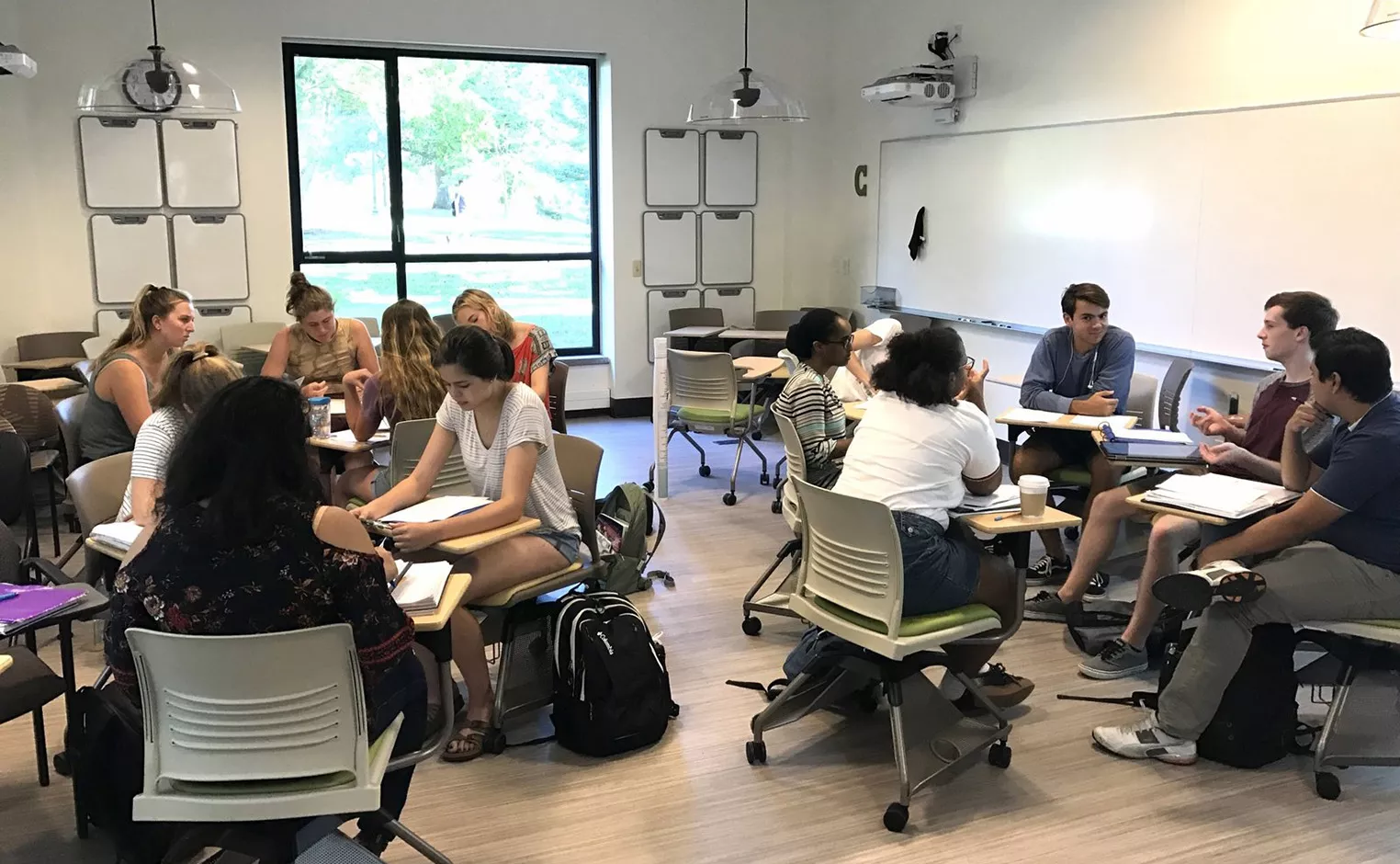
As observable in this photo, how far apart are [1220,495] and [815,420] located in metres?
1.30

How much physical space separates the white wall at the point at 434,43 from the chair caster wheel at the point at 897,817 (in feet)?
19.7

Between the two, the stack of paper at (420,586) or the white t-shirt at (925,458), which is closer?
the stack of paper at (420,586)

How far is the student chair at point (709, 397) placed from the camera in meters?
6.13

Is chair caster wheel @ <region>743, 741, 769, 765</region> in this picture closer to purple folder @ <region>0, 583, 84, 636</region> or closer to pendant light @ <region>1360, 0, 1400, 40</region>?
purple folder @ <region>0, 583, 84, 636</region>

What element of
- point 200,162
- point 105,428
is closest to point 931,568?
point 105,428

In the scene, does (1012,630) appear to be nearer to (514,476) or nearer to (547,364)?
(514,476)

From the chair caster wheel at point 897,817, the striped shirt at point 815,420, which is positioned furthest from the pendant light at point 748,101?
the chair caster wheel at point 897,817

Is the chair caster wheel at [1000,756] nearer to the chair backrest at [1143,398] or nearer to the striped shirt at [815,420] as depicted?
the striped shirt at [815,420]

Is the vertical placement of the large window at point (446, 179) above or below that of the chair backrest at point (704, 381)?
above

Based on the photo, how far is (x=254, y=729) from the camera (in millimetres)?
2057

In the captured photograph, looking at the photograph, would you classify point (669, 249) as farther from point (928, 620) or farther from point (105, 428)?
point (928, 620)

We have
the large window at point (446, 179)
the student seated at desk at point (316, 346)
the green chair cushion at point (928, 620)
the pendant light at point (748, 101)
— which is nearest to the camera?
the green chair cushion at point (928, 620)

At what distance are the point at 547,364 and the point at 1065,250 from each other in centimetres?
314

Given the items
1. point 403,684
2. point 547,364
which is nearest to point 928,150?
point 547,364
